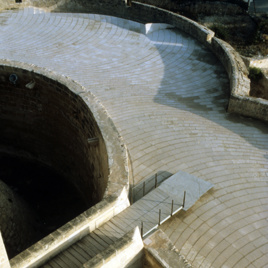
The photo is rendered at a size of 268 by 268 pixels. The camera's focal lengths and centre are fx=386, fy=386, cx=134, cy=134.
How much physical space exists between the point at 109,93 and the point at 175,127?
9.33 ft

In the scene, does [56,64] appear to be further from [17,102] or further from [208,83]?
[208,83]

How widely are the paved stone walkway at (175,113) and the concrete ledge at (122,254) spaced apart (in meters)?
1.23

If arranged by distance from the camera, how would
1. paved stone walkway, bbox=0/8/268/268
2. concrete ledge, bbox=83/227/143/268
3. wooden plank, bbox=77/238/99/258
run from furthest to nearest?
paved stone walkway, bbox=0/8/268/268 < wooden plank, bbox=77/238/99/258 < concrete ledge, bbox=83/227/143/268

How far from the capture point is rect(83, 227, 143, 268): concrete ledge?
642 centimetres

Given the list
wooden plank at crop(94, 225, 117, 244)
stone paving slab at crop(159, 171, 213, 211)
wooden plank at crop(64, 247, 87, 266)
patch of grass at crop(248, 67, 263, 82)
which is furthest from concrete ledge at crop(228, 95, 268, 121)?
wooden plank at crop(64, 247, 87, 266)

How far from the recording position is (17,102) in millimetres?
13086

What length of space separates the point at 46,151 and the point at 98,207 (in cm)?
689

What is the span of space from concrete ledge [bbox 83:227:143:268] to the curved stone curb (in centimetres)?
86

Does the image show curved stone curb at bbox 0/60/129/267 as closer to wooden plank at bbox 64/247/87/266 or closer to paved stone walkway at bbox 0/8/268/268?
wooden plank at bbox 64/247/87/266

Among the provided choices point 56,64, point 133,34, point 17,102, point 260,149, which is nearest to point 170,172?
point 260,149

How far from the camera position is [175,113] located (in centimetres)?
1220

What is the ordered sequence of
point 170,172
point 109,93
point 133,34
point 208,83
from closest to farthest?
point 170,172 → point 109,93 → point 208,83 → point 133,34

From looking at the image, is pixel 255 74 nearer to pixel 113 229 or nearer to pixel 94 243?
pixel 113 229

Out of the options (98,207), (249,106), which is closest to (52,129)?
(98,207)
